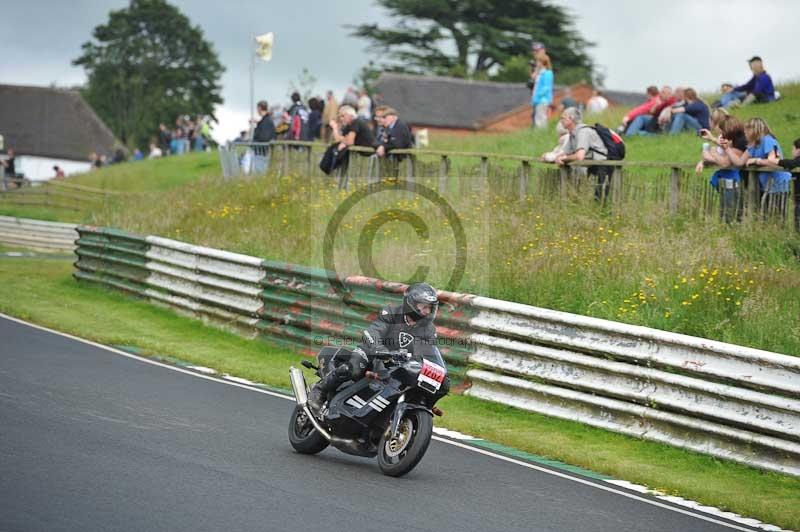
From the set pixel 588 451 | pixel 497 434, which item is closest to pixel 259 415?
pixel 497 434

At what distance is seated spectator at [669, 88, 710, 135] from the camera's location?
23672 millimetres

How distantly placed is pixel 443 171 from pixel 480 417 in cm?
914

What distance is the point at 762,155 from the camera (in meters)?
16.8

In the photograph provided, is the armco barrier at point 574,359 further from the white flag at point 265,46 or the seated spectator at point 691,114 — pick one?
the white flag at point 265,46

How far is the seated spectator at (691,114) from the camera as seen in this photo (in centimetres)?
2367

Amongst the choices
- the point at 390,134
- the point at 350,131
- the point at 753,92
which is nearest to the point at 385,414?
the point at 390,134

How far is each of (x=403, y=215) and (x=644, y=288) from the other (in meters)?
7.02

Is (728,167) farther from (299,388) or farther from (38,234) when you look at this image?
(38,234)

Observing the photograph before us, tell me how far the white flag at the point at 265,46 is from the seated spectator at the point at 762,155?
17321 mm

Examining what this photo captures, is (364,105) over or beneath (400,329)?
over

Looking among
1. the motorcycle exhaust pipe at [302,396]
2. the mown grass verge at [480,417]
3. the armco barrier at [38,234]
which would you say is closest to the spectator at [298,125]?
the mown grass verge at [480,417]

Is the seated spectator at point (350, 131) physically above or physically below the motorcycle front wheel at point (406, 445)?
above

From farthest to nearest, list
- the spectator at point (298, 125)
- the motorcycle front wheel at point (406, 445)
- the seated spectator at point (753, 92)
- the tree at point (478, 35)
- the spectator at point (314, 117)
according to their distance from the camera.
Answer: the tree at point (478, 35)
the spectator at point (298, 125)
the spectator at point (314, 117)
the seated spectator at point (753, 92)
the motorcycle front wheel at point (406, 445)

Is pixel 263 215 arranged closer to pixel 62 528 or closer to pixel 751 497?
pixel 751 497
